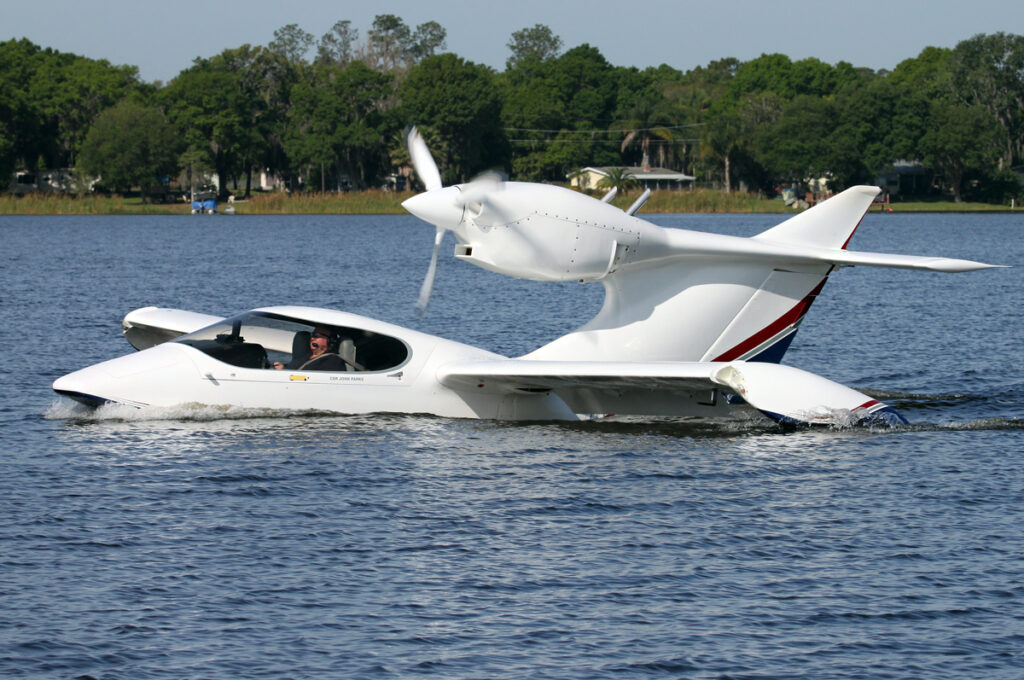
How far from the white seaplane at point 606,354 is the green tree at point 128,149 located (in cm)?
11678

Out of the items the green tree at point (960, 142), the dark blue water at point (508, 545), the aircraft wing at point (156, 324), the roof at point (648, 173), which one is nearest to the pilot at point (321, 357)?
the dark blue water at point (508, 545)

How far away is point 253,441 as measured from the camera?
18.6 m

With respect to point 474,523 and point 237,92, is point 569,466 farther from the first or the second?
point 237,92

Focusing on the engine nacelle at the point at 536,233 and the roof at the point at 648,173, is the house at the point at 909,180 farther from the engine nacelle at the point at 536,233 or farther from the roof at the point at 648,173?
the engine nacelle at the point at 536,233

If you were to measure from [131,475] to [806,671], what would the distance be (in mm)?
9711

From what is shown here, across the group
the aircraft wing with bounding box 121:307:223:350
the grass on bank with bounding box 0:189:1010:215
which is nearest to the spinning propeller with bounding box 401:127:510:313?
the aircraft wing with bounding box 121:307:223:350

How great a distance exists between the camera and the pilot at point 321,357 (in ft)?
64.6

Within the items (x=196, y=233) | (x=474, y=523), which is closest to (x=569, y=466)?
(x=474, y=523)

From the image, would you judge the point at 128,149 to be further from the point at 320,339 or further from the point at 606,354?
the point at 606,354

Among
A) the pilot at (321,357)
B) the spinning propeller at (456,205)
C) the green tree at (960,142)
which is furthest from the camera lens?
the green tree at (960,142)

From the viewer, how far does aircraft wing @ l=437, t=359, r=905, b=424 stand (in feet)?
59.0

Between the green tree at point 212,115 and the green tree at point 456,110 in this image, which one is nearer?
the green tree at point 212,115

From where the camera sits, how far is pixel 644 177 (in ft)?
508

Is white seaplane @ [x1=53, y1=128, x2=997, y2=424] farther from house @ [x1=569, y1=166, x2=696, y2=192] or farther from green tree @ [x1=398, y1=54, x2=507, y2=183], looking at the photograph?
house @ [x1=569, y1=166, x2=696, y2=192]
